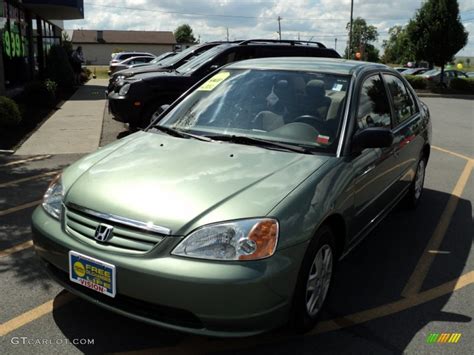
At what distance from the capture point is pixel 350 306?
3.41 meters

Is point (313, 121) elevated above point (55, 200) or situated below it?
above

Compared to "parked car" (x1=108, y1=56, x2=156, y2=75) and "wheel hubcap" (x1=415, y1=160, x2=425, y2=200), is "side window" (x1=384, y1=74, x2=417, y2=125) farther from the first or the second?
"parked car" (x1=108, y1=56, x2=156, y2=75)

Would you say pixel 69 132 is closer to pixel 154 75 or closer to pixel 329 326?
pixel 154 75

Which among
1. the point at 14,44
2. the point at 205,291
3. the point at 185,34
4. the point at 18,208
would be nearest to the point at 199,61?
the point at 18,208

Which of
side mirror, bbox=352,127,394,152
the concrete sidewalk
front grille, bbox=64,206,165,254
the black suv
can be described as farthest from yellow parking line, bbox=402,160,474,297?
the concrete sidewalk

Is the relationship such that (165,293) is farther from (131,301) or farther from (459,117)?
(459,117)

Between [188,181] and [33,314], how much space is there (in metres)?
1.39

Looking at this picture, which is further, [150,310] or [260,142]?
[260,142]

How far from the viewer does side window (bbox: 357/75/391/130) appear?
379 cm

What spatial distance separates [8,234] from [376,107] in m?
3.48

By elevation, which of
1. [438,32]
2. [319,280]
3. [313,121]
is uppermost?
[438,32]

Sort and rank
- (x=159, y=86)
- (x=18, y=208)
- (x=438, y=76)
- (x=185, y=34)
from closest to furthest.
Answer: (x=18, y=208)
(x=159, y=86)
(x=438, y=76)
(x=185, y=34)

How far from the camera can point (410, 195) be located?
5449 millimetres

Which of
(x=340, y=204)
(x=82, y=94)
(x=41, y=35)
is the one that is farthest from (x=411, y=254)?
(x=41, y=35)
